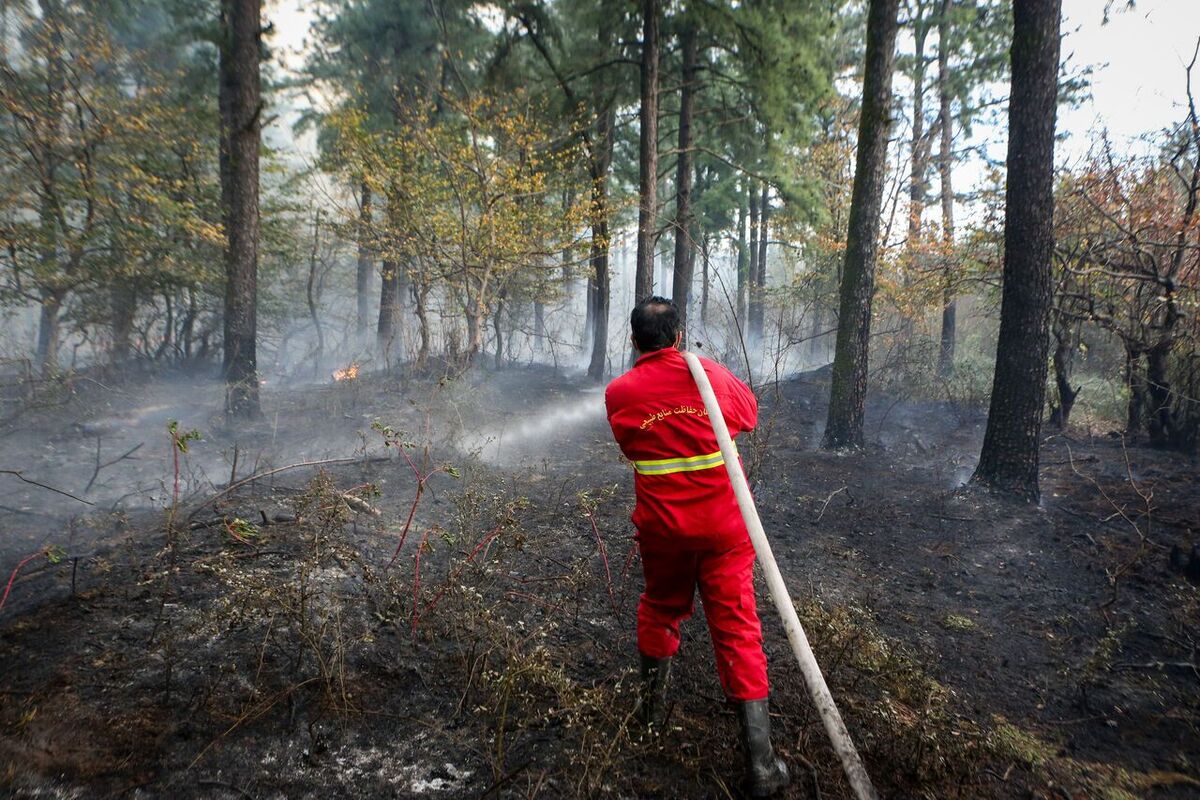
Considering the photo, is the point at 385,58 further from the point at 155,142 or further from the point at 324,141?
the point at 155,142

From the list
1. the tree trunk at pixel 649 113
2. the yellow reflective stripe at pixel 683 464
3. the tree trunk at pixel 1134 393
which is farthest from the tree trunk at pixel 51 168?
the tree trunk at pixel 1134 393

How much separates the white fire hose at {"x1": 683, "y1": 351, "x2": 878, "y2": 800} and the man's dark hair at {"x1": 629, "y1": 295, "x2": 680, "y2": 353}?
377 millimetres

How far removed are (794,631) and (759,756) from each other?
645mm

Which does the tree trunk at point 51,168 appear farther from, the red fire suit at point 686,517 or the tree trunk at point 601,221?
the red fire suit at point 686,517

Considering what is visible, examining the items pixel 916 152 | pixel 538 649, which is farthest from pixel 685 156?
pixel 538 649

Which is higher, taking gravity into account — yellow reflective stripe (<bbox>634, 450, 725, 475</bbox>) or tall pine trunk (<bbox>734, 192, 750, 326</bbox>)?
tall pine trunk (<bbox>734, 192, 750, 326</bbox>)

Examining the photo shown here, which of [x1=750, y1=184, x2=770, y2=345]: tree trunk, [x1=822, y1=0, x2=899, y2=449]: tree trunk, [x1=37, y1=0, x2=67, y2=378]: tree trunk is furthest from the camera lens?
[x1=750, y1=184, x2=770, y2=345]: tree trunk

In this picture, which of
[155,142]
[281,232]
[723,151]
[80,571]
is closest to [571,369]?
[723,151]

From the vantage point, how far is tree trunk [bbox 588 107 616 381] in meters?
13.3

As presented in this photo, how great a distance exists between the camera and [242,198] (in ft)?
31.7

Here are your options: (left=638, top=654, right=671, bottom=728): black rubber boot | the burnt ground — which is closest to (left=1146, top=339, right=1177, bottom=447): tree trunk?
the burnt ground

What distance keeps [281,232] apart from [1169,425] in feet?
54.2

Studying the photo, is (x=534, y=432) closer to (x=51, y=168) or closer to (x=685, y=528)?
(x=685, y=528)

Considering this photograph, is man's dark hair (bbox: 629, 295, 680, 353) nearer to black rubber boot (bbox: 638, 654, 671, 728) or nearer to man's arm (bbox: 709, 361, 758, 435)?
man's arm (bbox: 709, 361, 758, 435)
